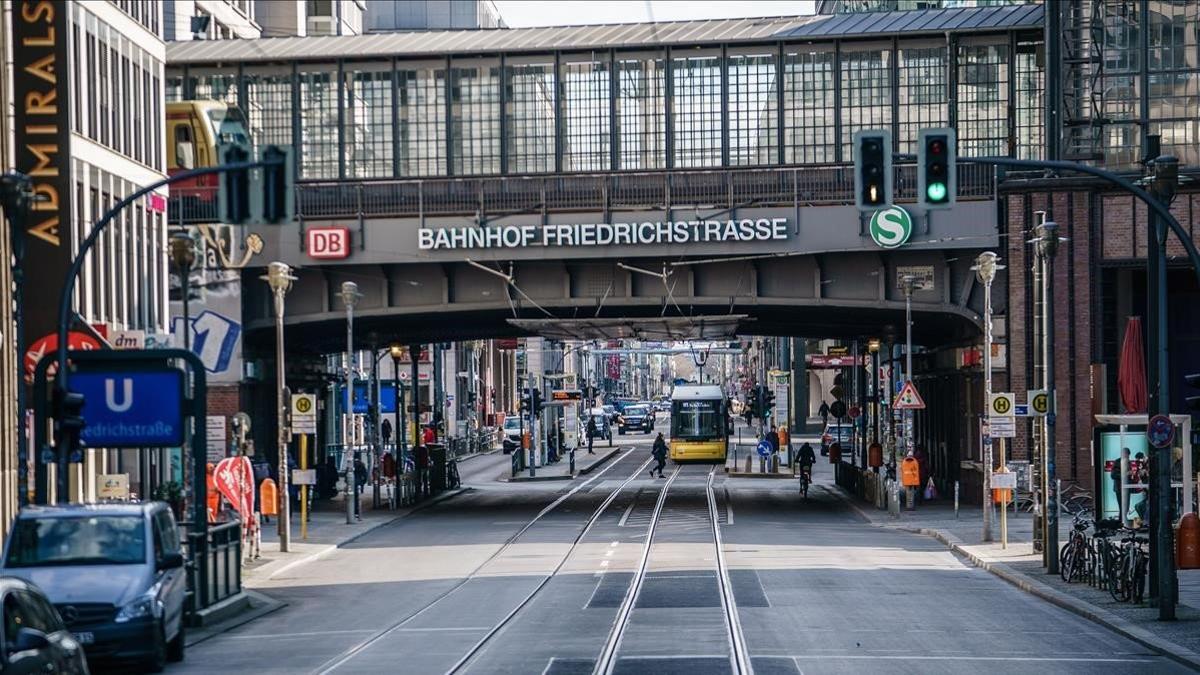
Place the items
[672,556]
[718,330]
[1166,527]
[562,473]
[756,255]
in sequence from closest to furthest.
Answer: [1166,527] → [672,556] → [756,255] → [718,330] → [562,473]

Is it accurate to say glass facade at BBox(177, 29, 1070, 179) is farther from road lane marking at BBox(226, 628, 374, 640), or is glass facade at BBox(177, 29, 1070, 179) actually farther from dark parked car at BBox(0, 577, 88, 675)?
dark parked car at BBox(0, 577, 88, 675)

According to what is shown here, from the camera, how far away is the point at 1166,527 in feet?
83.3

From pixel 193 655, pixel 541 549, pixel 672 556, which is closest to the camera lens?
pixel 193 655

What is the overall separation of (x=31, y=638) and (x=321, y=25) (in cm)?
9104

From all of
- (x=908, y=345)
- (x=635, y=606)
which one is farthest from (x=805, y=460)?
(x=635, y=606)

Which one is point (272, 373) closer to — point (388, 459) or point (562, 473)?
point (388, 459)

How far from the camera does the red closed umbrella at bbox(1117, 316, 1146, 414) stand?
41.5 metres

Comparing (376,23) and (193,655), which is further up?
(376,23)

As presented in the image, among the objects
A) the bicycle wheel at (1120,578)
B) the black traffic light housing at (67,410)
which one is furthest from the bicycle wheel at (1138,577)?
the black traffic light housing at (67,410)

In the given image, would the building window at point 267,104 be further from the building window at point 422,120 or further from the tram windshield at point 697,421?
the tram windshield at point 697,421

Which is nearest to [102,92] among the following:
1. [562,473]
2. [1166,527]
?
[1166,527]

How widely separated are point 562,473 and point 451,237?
100 feet

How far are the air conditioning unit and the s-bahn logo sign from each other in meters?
58.2

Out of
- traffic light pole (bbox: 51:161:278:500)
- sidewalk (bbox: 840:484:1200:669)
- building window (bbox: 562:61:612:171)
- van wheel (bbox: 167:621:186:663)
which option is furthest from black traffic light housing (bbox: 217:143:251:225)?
building window (bbox: 562:61:612:171)
